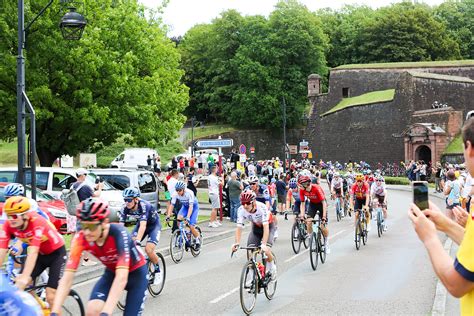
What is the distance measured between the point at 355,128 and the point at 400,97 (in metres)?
6.55

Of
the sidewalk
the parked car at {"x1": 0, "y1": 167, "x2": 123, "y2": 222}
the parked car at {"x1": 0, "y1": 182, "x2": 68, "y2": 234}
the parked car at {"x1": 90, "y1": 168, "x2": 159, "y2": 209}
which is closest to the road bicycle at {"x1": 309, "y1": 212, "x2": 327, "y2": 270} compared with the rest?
the sidewalk

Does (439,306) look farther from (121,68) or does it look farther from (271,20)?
(271,20)

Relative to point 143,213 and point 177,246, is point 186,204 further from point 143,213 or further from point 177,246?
point 143,213

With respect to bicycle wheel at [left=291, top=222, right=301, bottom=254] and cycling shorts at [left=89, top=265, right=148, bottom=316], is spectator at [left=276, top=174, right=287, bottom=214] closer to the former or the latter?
bicycle wheel at [left=291, top=222, right=301, bottom=254]

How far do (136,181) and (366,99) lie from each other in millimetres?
54394

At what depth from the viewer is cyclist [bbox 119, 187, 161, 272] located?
1039 centimetres

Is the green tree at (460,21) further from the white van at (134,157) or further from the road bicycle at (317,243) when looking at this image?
the road bicycle at (317,243)

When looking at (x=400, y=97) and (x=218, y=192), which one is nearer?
(x=218, y=192)

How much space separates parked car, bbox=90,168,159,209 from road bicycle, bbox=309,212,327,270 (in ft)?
35.3

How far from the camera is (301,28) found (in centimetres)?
7562

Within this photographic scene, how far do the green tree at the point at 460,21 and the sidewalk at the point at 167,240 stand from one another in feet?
247

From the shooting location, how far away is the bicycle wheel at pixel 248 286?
9586mm

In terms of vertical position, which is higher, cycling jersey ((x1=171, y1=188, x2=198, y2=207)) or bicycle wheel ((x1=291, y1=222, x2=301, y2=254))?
cycling jersey ((x1=171, y1=188, x2=198, y2=207))

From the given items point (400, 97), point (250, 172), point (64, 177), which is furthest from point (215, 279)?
point (400, 97)
